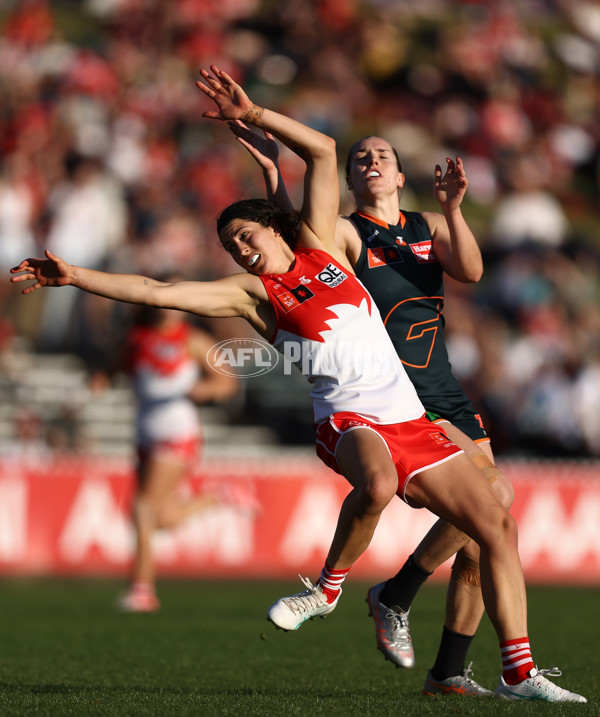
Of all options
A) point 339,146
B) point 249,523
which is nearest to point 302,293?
point 249,523

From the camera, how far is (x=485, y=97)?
68.1 ft

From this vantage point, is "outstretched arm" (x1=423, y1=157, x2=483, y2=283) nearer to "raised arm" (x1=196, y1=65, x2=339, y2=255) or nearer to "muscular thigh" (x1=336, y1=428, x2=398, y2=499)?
Answer: "raised arm" (x1=196, y1=65, x2=339, y2=255)

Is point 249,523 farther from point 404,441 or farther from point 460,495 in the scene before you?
point 460,495

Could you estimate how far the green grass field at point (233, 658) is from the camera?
5258 mm

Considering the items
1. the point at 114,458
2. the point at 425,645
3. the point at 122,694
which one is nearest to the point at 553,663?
the point at 425,645

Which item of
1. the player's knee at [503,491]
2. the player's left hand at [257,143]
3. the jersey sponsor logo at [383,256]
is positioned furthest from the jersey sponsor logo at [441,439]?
the player's left hand at [257,143]

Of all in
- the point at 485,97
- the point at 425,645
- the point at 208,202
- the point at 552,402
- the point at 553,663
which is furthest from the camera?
the point at 485,97

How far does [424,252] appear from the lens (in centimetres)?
605

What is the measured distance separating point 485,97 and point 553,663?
15111mm

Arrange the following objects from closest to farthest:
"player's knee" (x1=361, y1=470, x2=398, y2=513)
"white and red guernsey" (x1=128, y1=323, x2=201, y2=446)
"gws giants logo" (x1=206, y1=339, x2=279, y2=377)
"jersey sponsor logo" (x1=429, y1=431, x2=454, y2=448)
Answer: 1. "player's knee" (x1=361, y1=470, x2=398, y2=513)
2. "jersey sponsor logo" (x1=429, y1=431, x2=454, y2=448)
3. "gws giants logo" (x1=206, y1=339, x2=279, y2=377)
4. "white and red guernsey" (x1=128, y1=323, x2=201, y2=446)

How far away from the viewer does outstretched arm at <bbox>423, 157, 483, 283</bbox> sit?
5773 millimetres

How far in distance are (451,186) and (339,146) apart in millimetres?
15182

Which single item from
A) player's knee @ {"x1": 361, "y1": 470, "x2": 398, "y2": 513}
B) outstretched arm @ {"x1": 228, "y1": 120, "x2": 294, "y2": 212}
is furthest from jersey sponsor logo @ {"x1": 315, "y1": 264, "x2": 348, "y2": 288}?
player's knee @ {"x1": 361, "y1": 470, "x2": 398, "y2": 513}

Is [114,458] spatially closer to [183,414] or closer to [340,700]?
[183,414]
